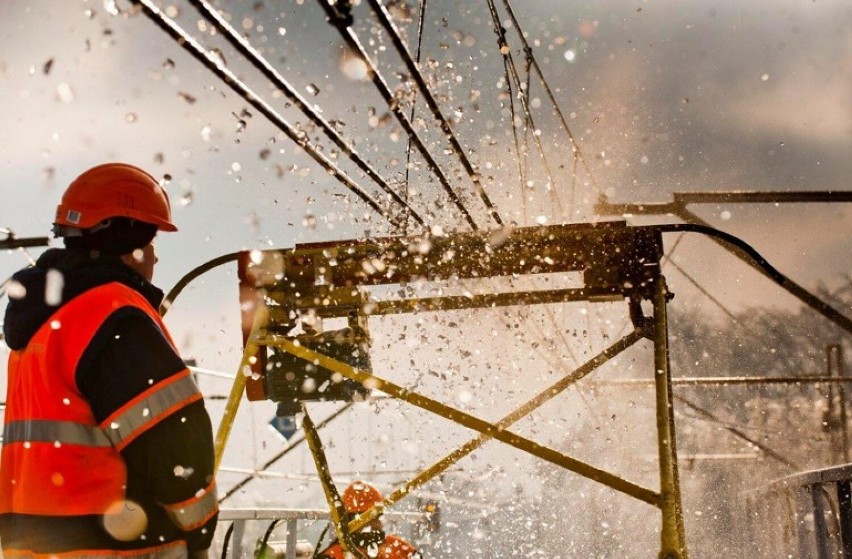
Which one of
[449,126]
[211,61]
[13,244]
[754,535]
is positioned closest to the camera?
[211,61]

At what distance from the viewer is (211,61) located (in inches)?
125

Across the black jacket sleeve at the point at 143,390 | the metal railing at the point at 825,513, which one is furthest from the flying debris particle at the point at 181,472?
the metal railing at the point at 825,513

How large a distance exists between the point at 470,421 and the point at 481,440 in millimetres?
299

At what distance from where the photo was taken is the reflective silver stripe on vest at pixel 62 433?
1944 millimetres

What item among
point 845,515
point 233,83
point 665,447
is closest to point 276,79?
point 233,83

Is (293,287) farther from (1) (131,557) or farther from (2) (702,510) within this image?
(2) (702,510)

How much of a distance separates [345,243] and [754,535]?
15625mm

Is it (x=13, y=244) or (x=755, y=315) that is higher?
(x=755, y=315)

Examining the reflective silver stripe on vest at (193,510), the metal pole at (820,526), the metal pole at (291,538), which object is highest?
the reflective silver stripe on vest at (193,510)

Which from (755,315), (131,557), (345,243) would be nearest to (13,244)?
(345,243)

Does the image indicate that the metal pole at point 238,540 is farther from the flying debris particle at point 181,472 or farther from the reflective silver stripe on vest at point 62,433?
the flying debris particle at point 181,472

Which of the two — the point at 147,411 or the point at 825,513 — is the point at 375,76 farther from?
the point at 825,513

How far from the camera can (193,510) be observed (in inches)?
74.9

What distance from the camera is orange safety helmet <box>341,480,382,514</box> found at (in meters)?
5.53
